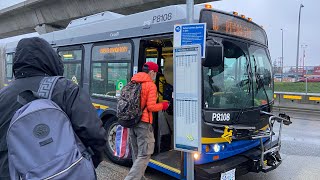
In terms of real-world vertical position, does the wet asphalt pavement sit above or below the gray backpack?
below

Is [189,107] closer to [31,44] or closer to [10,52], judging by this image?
[31,44]

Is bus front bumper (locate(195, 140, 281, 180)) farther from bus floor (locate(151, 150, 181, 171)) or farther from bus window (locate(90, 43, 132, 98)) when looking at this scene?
bus window (locate(90, 43, 132, 98))

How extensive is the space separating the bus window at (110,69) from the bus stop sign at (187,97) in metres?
2.15

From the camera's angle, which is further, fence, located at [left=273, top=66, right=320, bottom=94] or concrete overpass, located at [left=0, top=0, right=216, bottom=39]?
fence, located at [left=273, top=66, right=320, bottom=94]

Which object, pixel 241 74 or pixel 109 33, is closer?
pixel 241 74

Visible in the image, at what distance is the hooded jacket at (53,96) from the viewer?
1.91 meters

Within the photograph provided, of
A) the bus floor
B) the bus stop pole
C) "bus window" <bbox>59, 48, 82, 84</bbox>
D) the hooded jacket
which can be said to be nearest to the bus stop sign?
the bus stop pole

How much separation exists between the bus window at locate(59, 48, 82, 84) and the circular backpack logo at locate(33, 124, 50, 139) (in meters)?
5.30

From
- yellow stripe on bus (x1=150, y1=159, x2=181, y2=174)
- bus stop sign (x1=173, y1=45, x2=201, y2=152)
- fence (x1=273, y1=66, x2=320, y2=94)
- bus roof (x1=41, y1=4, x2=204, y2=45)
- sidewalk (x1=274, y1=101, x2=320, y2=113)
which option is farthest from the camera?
fence (x1=273, y1=66, x2=320, y2=94)

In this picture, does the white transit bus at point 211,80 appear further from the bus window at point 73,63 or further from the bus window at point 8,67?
the bus window at point 8,67

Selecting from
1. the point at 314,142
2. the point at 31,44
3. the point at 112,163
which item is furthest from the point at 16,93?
the point at 314,142

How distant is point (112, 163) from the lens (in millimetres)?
5918

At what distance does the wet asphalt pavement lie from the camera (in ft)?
17.4

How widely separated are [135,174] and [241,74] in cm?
219
